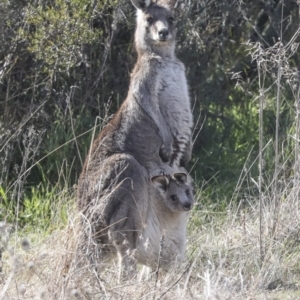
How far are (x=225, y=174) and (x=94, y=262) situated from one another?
3.14 meters

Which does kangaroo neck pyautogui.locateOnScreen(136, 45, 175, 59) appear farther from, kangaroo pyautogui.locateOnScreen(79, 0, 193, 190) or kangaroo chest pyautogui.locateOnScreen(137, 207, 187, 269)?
kangaroo chest pyautogui.locateOnScreen(137, 207, 187, 269)

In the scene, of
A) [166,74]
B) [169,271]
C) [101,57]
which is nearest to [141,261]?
[169,271]

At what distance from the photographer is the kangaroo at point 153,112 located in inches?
231

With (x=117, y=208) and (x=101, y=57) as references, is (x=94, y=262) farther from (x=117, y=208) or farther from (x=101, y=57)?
(x=101, y=57)

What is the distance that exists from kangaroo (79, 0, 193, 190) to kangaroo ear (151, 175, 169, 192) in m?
0.12

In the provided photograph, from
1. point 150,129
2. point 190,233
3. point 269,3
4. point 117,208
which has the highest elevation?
point 269,3

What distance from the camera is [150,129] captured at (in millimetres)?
5980

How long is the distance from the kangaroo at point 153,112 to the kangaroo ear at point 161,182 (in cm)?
12

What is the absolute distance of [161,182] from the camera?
570 centimetres

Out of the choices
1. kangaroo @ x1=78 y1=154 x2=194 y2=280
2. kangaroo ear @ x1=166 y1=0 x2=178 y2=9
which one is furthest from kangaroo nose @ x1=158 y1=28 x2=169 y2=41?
kangaroo @ x1=78 y1=154 x2=194 y2=280

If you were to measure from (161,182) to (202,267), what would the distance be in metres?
0.76

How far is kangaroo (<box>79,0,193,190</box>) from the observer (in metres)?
5.87

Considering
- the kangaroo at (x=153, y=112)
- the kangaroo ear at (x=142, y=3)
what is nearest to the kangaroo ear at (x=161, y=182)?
the kangaroo at (x=153, y=112)

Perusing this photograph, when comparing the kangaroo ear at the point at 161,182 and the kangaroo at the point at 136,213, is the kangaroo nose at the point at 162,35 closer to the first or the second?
the kangaroo at the point at 136,213
